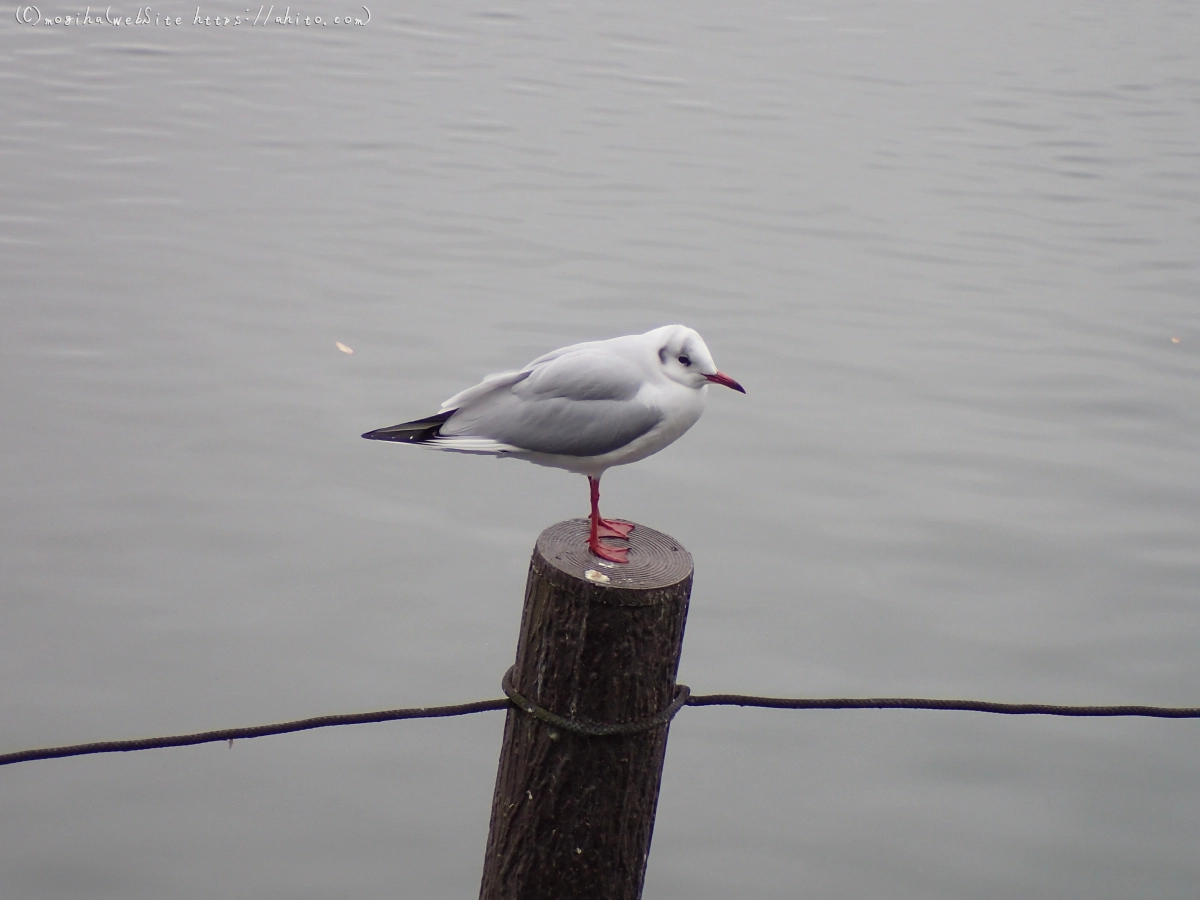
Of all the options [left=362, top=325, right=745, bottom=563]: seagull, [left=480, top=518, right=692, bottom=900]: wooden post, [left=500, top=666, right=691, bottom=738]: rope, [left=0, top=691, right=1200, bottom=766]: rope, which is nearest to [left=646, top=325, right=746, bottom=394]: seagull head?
[left=362, top=325, right=745, bottom=563]: seagull

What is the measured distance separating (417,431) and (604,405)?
45 cm

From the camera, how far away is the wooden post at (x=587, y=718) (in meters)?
2.13

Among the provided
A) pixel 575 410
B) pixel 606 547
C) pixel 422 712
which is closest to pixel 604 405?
pixel 575 410

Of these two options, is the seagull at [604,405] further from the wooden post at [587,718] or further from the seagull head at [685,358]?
the wooden post at [587,718]

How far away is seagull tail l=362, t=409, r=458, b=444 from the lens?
2.88 meters

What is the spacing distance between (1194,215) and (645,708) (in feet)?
30.5

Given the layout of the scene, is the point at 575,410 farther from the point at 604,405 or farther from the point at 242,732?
the point at 242,732

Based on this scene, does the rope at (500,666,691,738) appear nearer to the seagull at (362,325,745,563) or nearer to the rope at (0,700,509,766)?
the rope at (0,700,509,766)

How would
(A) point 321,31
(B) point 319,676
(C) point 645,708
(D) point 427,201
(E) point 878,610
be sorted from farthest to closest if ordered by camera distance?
(A) point 321,31 → (D) point 427,201 → (E) point 878,610 → (B) point 319,676 → (C) point 645,708

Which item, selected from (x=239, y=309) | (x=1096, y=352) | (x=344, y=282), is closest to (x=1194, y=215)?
(x=1096, y=352)

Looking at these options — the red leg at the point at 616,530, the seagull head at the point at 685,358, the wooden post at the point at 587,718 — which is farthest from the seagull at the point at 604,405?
the wooden post at the point at 587,718

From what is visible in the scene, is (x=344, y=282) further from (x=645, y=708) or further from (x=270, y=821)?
(x=645, y=708)

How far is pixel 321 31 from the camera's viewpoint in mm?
15062

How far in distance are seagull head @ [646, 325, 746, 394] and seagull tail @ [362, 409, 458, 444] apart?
504mm
